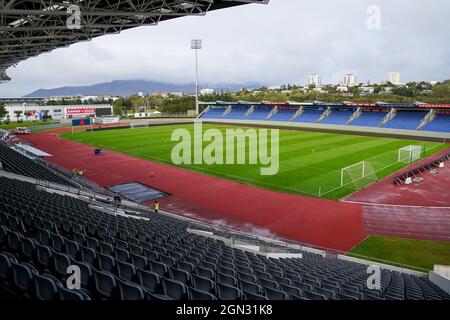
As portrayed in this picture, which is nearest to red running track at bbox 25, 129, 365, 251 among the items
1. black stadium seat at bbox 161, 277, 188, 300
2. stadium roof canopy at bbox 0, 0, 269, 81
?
stadium roof canopy at bbox 0, 0, 269, 81

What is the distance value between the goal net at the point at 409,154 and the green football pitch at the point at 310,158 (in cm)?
58

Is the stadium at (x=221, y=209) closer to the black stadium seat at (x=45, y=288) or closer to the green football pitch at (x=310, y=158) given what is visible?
the black stadium seat at (x=45, y=288)

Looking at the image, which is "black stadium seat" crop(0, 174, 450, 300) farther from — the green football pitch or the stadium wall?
the stadium wall

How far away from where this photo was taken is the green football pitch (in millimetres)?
27766

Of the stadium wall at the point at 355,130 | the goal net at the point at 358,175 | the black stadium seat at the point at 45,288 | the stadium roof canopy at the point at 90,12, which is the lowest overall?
the goal net at the point at 358,175

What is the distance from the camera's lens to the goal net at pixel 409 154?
3608cm

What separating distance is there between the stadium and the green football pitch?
211 mm

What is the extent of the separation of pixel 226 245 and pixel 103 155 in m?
31.6

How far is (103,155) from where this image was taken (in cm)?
4103

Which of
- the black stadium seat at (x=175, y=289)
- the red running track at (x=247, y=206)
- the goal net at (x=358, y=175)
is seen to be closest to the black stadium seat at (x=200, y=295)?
the black stadium seat at (x=175, y=289)

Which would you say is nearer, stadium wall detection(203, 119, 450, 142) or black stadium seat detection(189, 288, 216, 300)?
black stadium seat detection(189, 288, 216, 300)

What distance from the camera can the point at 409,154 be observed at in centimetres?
3881

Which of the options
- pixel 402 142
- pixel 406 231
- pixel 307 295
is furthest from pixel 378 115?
pixel 307 295
